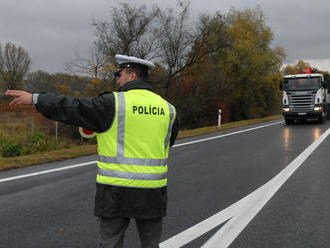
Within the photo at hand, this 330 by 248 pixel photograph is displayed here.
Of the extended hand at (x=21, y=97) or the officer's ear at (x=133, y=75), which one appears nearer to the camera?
the extended hand at (x=21, y=97)

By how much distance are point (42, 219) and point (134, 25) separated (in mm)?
28866

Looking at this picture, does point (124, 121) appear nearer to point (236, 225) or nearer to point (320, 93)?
point (236, 225)

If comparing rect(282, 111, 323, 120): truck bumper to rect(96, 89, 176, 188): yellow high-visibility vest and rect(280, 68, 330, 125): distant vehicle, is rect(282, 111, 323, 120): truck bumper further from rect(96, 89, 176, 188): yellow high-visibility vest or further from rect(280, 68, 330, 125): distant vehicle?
rect(96, 89, 176, 188): yellow high-visibility vest

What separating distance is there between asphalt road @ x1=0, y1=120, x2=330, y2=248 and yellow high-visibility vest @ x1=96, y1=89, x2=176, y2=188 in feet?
5.56

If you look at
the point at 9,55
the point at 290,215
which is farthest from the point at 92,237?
the point at 9,55

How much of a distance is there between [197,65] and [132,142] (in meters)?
38.6

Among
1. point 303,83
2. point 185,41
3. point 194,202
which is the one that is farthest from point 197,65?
point 194,202

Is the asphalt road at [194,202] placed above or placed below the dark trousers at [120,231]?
below

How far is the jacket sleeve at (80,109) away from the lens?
2467 millimetres

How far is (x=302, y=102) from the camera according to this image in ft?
72.0

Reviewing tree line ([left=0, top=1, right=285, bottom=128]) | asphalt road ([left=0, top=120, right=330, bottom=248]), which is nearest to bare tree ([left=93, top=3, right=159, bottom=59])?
tree line ([left=0, top=1, right=285, bottom=128])

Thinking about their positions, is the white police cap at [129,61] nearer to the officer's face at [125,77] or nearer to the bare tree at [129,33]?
the officer's face at [125,77]

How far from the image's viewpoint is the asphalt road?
4.31 meters

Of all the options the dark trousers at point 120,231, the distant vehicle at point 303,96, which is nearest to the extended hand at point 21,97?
the dark trousers at point 120,231
